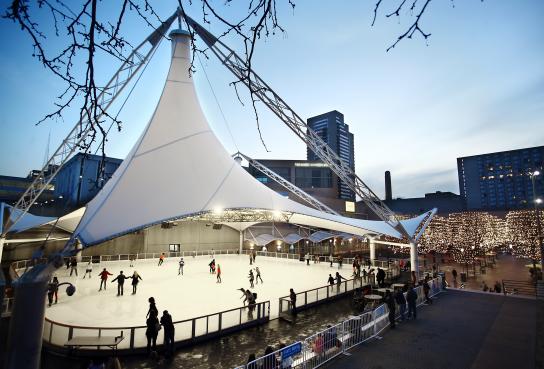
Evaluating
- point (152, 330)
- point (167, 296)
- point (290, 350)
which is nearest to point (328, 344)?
point (290, 350)

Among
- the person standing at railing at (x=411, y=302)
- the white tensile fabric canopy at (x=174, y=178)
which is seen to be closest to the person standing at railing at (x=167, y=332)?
the white tensile fabric canopy at (x=174, y=178)

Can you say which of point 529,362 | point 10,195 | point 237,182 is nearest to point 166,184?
point 237,182

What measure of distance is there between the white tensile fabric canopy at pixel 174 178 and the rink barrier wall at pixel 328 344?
7296 millimetres

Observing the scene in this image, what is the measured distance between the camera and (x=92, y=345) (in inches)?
277

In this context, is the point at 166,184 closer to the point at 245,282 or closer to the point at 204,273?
the point at 245,282

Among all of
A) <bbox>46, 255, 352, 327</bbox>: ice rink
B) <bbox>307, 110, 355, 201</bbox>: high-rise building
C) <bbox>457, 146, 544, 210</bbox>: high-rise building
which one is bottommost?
<bbox>46, 255, 352, 327</bbox>: ice rink

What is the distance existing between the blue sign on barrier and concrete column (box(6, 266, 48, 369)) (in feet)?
14.2

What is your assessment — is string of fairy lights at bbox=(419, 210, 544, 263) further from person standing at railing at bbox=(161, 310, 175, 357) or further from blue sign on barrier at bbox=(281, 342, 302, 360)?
person standing at railing at bbox=(161, 310, 175, 357)

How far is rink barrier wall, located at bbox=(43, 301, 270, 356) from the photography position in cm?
757

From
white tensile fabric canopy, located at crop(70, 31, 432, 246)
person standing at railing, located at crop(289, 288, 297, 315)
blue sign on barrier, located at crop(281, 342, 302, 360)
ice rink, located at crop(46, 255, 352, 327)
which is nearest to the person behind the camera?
blue sign on barrier, located at crop(281, 342, 302, 360)

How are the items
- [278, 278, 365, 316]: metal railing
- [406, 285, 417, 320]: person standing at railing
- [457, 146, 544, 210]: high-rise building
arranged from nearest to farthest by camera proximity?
Result: [406, 285, 417, 320]: person standing at railing
[278, 278, 365, 316]: metal railing
[457, 146, 544, 210]: high-rise building

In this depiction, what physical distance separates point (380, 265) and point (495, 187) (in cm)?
13379

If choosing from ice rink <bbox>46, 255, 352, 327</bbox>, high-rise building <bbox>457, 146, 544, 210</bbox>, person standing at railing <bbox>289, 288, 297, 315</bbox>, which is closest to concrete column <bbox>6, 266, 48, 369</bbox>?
ice rink <bbox>46, 255, 352, 327</bbox>

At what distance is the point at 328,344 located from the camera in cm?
702
